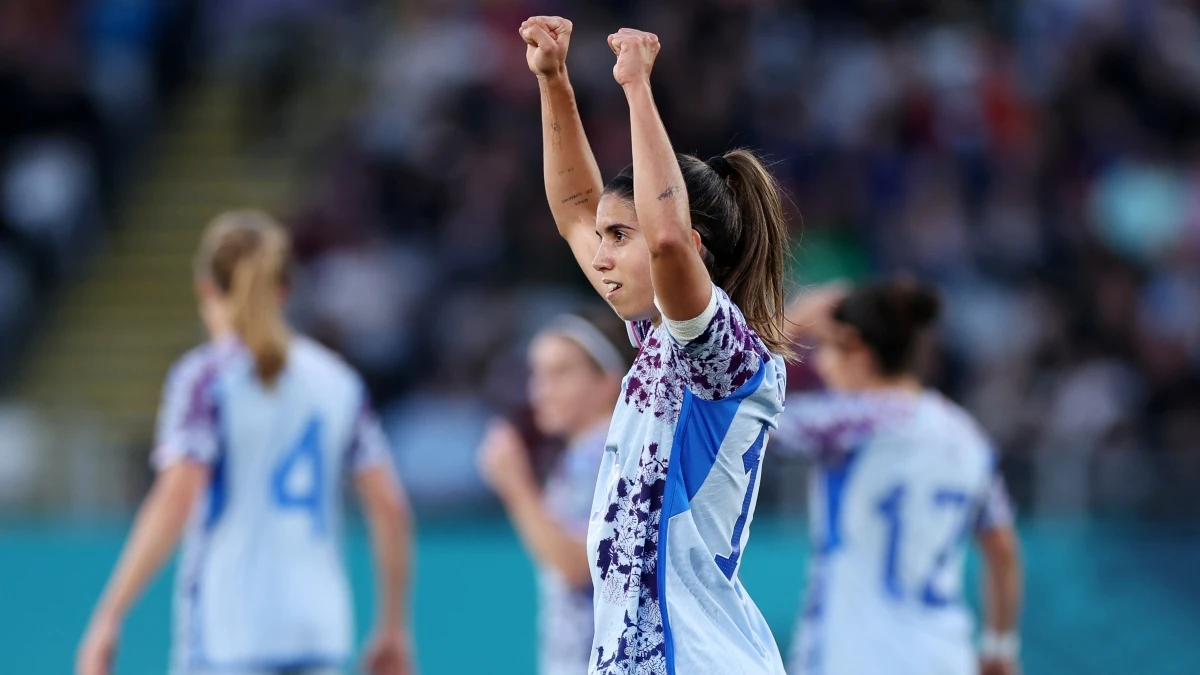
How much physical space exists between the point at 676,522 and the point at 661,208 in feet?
2.13

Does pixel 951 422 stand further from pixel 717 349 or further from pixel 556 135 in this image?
pixel 717 349

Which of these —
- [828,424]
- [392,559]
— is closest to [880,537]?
[828,424]

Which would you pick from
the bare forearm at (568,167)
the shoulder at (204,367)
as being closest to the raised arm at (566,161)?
the bare forearm at (568,167)

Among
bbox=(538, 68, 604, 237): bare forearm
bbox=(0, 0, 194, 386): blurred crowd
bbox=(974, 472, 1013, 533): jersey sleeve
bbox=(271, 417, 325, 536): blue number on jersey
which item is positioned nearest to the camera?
bbox=(538, 68, 604, 237): bare forearm

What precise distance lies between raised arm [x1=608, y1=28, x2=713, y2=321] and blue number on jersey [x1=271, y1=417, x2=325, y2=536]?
244cm

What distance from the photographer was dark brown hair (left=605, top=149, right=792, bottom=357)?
320 cm

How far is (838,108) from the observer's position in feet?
39.3

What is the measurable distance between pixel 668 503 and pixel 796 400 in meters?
2.05

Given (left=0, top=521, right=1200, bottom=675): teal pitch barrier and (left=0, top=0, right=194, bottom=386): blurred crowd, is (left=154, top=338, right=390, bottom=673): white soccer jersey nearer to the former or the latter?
(left=0, top=521, right=1200, bottom=675): teal pitch barrier

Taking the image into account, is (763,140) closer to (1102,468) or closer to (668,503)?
(1102,468)

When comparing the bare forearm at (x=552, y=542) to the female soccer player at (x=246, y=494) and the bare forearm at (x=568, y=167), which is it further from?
the bare forearm at (x=568, y=167)

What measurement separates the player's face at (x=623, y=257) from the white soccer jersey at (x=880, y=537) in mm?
1950

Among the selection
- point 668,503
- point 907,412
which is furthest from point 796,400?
point 668,503

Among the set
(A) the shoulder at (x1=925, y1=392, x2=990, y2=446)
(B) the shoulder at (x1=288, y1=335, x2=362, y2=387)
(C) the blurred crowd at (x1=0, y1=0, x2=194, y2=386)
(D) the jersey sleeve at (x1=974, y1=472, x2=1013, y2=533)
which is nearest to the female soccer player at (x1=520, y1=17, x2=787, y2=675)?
(A) the shoulder at (x1=925, y1=392, x2=990, y2=446)
